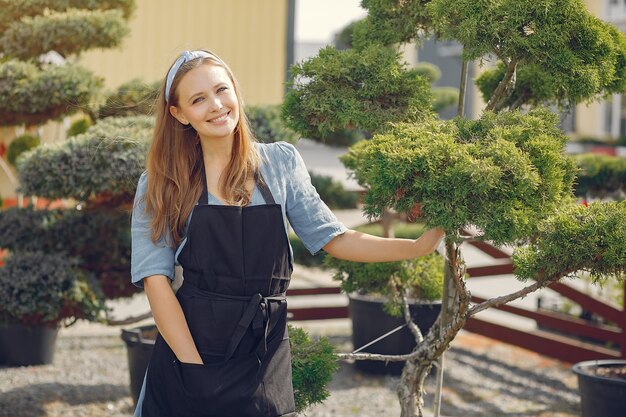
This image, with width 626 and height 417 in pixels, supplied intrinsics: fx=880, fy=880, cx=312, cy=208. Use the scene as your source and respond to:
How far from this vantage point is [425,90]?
9.68 ft

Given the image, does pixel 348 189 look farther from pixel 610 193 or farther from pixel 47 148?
pixel 47 148

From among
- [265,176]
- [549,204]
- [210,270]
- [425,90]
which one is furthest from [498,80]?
[210,270]

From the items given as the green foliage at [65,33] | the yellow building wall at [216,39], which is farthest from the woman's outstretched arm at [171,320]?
the yellow building wall at [216,39]

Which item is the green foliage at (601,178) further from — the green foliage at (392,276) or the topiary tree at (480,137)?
the topiary tree at (480,137)

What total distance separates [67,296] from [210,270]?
259cm

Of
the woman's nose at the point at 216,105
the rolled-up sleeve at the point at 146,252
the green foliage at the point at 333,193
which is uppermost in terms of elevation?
the woman's nose at the point at 216,105

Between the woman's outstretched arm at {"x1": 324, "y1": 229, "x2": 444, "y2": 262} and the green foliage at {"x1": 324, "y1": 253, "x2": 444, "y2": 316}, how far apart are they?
4.20 feet

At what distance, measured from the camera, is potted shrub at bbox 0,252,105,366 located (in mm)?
4477

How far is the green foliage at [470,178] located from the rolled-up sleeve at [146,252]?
566 millimetres

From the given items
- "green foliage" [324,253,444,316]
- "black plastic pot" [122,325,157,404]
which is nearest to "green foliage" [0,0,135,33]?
"black plastic pot" [122,325,157,404]

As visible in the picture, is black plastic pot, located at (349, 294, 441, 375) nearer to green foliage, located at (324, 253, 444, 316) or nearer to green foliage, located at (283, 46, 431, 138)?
green foliage, located at (324, 253, 444, 316)

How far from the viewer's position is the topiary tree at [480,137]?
2.31 metres

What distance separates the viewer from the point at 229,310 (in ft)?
7.22

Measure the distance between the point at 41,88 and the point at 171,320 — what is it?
2.97 meters
